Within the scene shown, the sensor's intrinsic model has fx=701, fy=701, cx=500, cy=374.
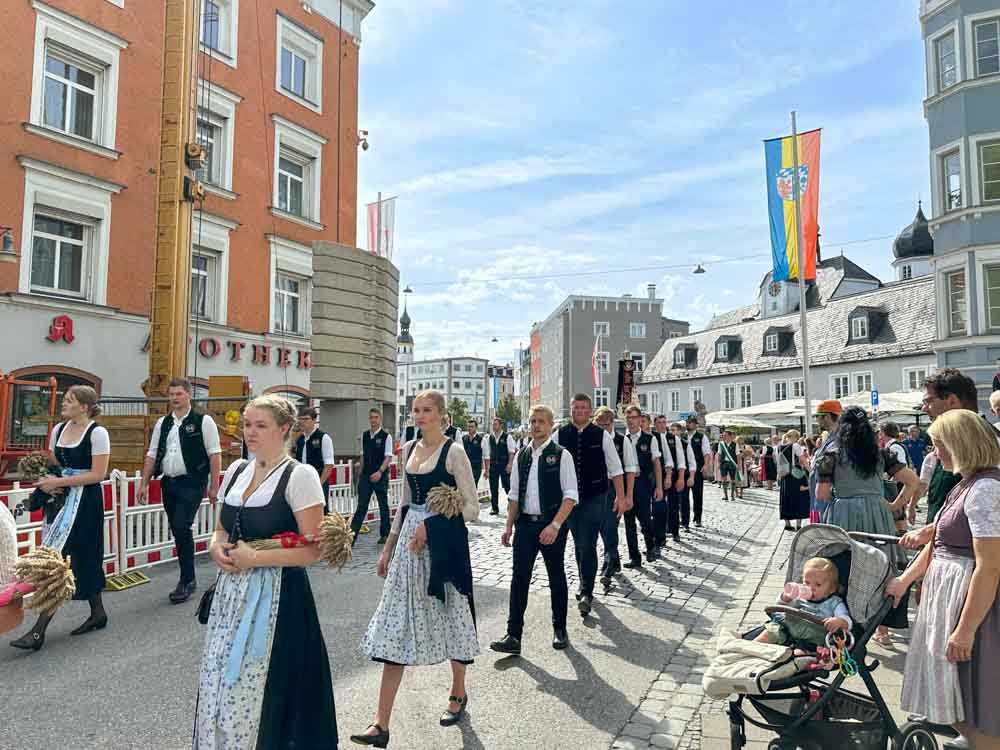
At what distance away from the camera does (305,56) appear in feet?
68.9

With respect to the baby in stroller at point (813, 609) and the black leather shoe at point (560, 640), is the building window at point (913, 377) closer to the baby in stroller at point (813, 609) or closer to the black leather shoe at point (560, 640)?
the black leather shoe at point (560, 640)

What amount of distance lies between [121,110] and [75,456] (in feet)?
41.9

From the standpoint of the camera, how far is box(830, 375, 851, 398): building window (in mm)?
39553

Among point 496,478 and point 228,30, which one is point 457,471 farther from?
point 228,30

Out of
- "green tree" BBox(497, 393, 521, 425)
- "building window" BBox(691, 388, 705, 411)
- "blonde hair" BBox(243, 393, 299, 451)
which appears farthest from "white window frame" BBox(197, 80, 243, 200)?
"green tree" BBox(497, 393, 521, 425)

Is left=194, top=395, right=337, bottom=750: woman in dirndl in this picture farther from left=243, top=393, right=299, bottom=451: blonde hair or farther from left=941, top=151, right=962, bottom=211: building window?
left=941, top=151, right=962, bottom=211: building window

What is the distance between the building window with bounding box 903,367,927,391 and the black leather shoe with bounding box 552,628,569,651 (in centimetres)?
3565

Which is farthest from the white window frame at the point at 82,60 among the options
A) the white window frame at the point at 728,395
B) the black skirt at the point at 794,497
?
the white window frame at the point at 728,395

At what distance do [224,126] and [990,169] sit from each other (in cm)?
2000

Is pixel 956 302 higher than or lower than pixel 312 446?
higher

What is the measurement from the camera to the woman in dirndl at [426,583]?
397 centimetres

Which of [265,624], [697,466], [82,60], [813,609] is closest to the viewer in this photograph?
[265,624]

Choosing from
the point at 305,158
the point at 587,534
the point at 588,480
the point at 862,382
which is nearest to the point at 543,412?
the point at 588,480

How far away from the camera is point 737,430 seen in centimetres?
→ 3909
